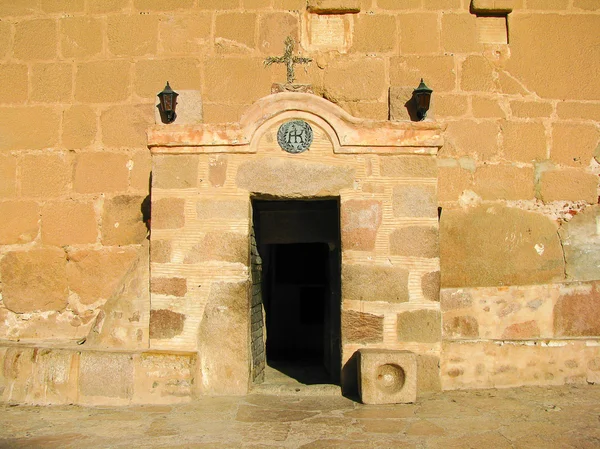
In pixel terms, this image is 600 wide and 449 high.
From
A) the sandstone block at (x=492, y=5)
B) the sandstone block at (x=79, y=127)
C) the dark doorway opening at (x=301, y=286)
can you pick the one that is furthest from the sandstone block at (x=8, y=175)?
the sandstone block at (x=492, y=5)

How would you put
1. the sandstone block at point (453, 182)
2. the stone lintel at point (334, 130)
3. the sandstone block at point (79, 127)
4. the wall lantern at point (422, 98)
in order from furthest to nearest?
the sandstone block at point (79, 127), the sandstone block at point (453, 182), the wall lantern at point (422, 98), the stone lintel at point (334, 130)

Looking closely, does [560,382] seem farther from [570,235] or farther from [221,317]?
[221,317]

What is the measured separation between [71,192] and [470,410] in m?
4.23

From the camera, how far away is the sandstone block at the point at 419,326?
14.9ft

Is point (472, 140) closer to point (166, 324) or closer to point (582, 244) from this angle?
point (582, 244)

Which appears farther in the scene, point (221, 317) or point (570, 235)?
point (570, 235)

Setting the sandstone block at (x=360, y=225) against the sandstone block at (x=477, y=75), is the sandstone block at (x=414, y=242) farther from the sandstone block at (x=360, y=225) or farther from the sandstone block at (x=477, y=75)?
the sandstone block at (x=477, y=75)

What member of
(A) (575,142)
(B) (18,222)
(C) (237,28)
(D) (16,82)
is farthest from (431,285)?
(D) (16,82)

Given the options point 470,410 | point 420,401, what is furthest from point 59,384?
point 470,410

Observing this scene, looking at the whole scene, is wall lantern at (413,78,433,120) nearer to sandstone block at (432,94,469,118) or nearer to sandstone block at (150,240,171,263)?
sandstone block at (432,94,469,118)

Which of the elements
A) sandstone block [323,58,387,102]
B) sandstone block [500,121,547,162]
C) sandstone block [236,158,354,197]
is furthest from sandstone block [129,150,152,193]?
sandstone block [500,121,547,162]

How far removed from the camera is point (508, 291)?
17.8ft

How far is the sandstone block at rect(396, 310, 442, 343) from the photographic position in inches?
179

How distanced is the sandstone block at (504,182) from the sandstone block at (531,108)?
540mm
